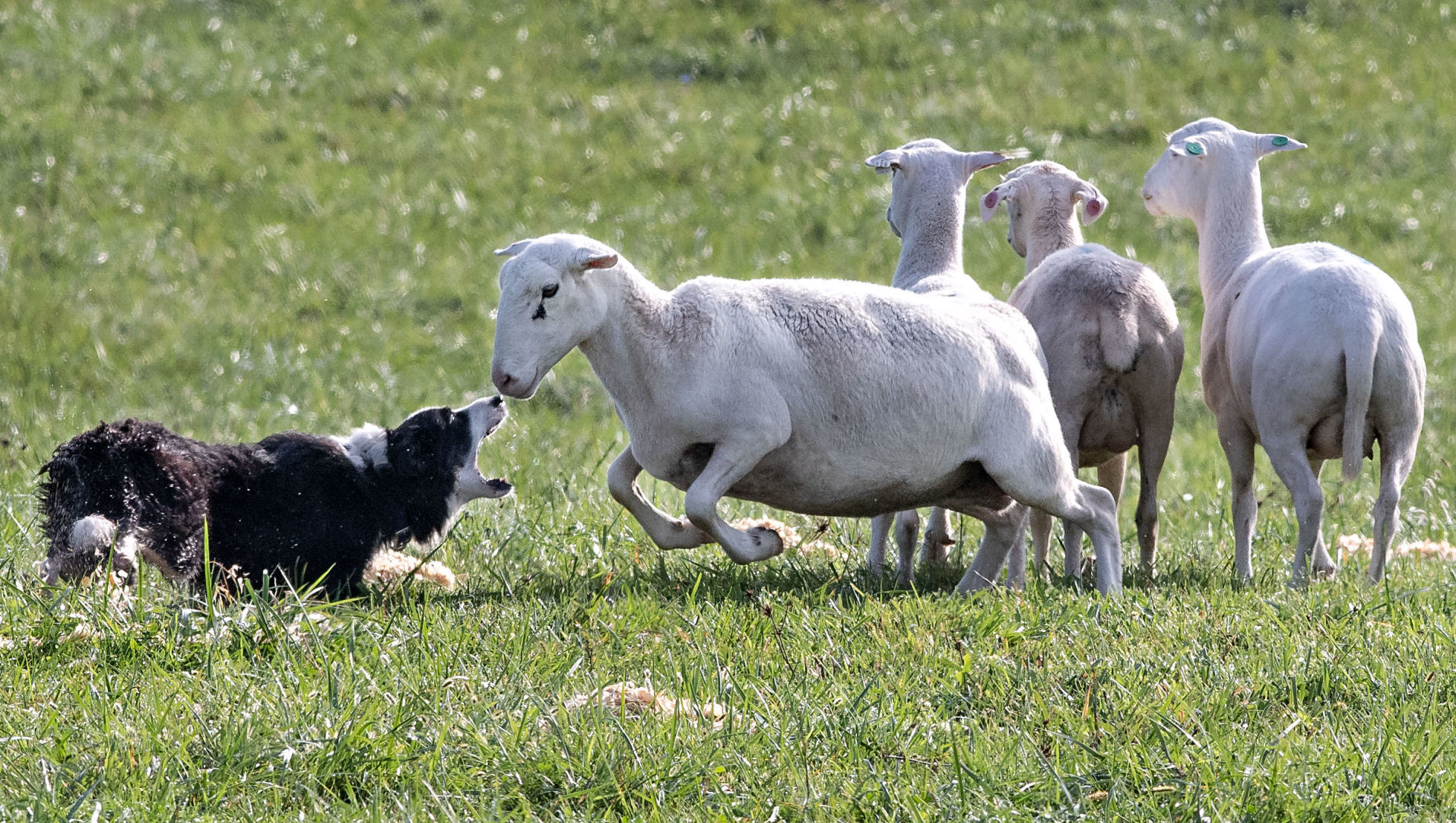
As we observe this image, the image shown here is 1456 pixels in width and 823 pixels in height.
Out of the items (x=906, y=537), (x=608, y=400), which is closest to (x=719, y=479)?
(x=906, y=537)

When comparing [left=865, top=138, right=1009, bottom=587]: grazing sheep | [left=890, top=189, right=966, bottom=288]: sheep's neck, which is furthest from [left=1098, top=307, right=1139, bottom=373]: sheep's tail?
[left=890, top=189, right=966, bottom=288]: sheep's neck

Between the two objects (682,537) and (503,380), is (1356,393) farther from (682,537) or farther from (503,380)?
(503,380)

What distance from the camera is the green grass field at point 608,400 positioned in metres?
3.47

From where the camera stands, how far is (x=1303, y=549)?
5.50 meters

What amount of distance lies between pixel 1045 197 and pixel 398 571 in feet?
10.0

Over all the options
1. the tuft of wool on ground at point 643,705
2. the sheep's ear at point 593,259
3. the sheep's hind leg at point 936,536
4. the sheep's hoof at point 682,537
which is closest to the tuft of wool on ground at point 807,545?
the sheep's hind leg at point 936,536

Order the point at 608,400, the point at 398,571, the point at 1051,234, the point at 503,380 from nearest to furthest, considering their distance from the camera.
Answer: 1. the point at 503,380
2. the point at 398,571
3. the point at 1051,234
4. the point at 608,400

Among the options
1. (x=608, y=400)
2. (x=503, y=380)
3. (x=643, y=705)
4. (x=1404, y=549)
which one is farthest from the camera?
(x=608, y=400)

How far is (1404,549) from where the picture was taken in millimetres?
6254

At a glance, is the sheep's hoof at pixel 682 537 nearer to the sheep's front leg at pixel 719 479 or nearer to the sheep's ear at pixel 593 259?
the sheep's front leg at pixel 719 479

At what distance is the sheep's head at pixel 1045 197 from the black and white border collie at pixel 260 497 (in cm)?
233

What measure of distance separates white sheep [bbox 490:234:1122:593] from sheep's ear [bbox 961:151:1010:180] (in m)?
0.96

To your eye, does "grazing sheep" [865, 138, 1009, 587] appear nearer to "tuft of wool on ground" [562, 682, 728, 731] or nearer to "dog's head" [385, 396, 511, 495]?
"dog's head" [385, 396, 511, 495]

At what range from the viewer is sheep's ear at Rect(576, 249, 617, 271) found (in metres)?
4.47
